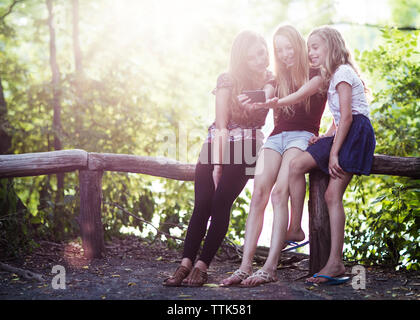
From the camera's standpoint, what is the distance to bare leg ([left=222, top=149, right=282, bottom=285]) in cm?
314

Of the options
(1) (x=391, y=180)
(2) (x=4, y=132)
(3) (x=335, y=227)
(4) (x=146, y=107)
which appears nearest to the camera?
(3) (x=335, y=227)

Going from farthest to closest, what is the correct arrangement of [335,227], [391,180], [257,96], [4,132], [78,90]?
[78,90] → [4,132] → [391,180] → [257,96] → [335,227]

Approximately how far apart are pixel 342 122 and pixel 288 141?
42 cm

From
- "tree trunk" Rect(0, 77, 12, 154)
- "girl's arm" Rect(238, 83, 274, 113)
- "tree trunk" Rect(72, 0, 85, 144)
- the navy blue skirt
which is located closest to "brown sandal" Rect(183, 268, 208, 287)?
the navy blue skirt

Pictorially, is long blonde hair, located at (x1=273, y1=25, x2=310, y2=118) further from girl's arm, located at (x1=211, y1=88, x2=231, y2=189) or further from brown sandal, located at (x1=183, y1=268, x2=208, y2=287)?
brown sandal, located at (x1=183, y1=268, x2=208, y2=287)

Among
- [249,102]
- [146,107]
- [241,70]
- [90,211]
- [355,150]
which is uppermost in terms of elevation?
[241,70]

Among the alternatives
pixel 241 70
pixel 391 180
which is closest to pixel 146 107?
pixel 241 70

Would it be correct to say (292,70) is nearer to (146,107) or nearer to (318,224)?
(318,224)

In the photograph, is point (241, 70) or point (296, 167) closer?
point (296, 167)

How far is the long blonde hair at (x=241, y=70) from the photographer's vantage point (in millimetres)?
3455

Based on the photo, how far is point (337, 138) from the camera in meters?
3.10

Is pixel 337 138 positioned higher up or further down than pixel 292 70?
further down
